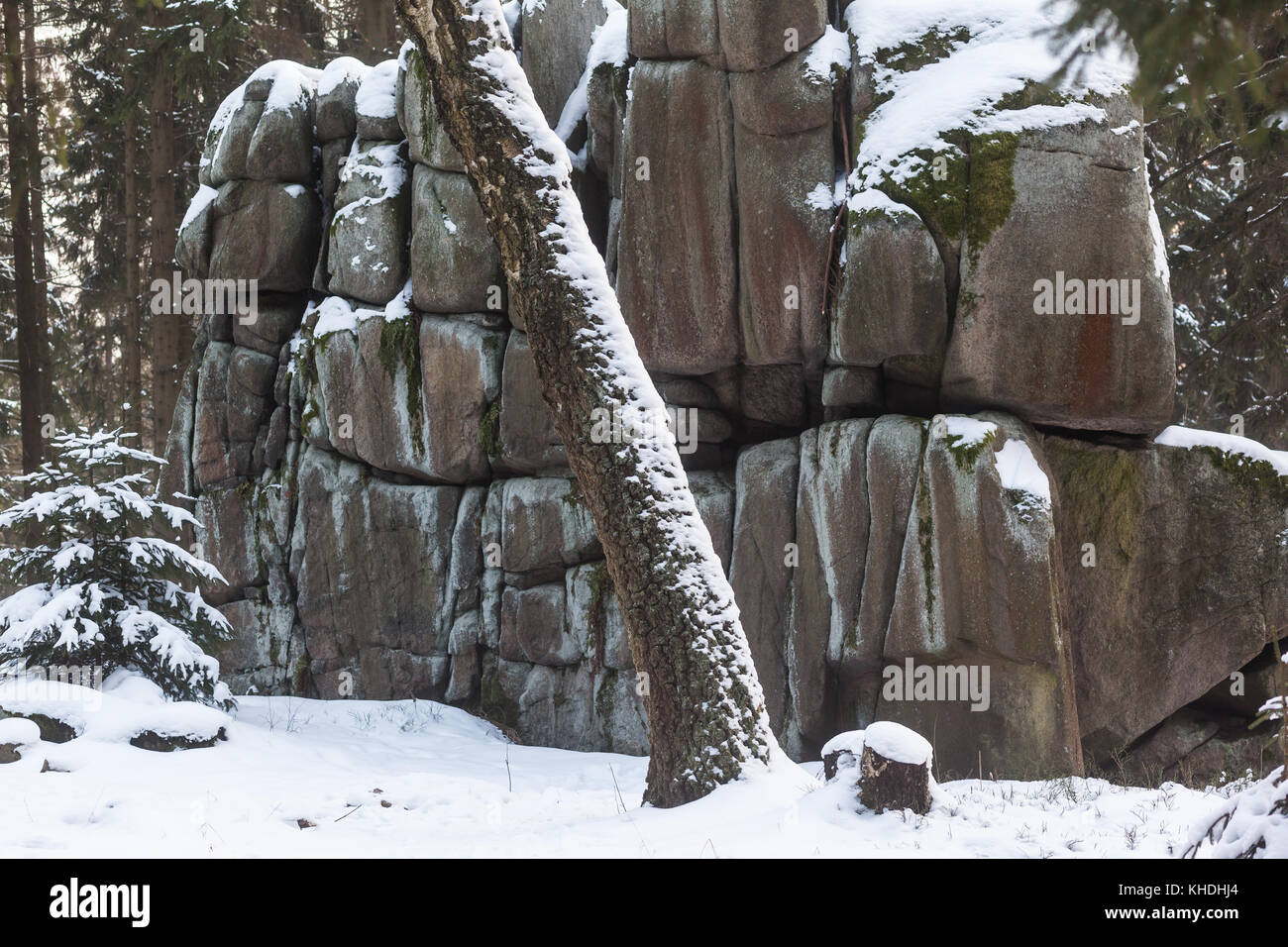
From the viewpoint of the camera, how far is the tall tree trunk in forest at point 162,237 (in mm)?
15305

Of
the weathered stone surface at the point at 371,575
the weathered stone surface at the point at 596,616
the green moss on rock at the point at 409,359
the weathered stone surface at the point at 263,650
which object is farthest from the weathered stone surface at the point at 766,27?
the weathered stone surface at the point at 263,650

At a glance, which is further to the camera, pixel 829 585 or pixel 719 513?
pixel 719 513

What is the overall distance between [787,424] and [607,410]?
5.15m

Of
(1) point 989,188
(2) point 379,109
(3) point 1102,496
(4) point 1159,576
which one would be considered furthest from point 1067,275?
(2) point 379,109

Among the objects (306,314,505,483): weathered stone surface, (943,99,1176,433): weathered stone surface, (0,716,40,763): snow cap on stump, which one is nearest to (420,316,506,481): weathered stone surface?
(306,314,505,483): weathered stone surface

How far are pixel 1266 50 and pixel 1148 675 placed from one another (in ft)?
20.8

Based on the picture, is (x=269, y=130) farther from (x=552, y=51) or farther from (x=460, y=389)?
(x=460, y=389)

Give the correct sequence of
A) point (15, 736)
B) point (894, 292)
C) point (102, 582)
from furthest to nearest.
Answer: point (894, 292) < point (102, 582) < point (15, 736)

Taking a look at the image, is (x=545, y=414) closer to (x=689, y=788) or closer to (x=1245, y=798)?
(x=689, y=788)

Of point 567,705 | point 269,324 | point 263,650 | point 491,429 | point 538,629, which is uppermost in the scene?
point 269,324

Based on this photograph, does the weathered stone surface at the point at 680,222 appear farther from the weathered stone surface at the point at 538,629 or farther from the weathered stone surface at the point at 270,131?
the weathered stone surface at the point at 270,131

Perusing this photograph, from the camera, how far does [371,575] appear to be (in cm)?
1261

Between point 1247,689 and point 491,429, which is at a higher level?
point 491,429

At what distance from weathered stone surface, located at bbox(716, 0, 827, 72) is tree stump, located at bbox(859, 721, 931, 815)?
23.4 feet
